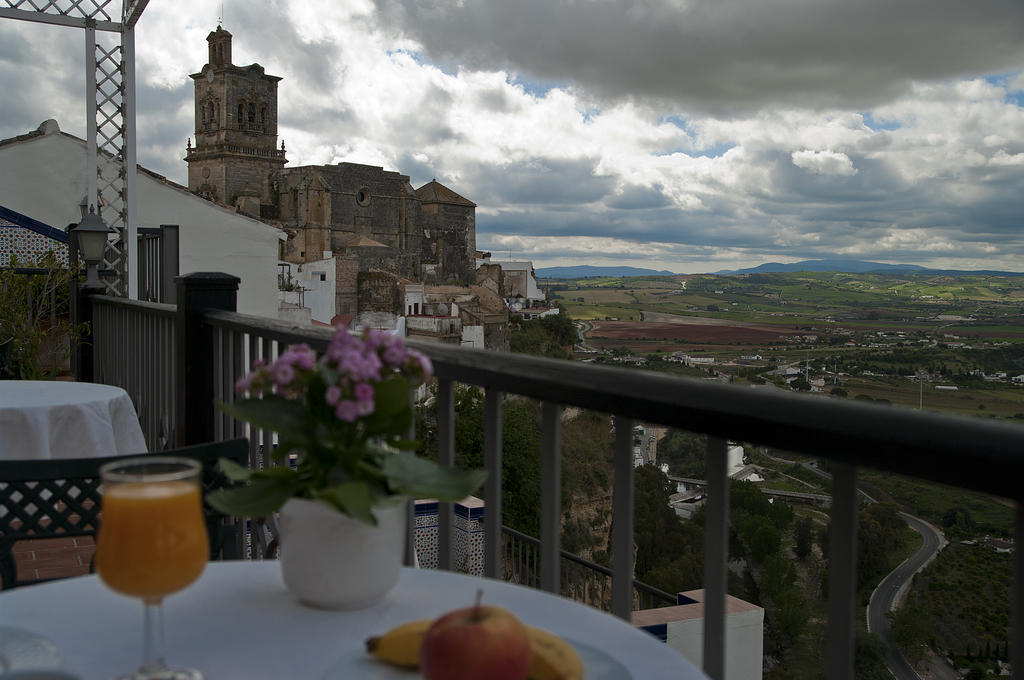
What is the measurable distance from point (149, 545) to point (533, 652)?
0.40 m

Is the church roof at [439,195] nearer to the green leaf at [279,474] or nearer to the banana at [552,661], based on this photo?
the green leaf at [279,474]

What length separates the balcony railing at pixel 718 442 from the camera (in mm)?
838

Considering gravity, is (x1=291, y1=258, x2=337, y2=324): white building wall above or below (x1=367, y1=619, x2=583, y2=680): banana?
above

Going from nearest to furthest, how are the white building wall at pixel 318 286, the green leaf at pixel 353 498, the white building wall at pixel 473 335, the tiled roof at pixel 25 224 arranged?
1. the green leaf at pixel 353 498
2. the tiled roof at pixel 25 224
3. the white building wall at pixel 318 286
4. the white building wall at pixel 473 335

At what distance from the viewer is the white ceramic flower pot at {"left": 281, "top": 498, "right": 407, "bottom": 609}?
102cm

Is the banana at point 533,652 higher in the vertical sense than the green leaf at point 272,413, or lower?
lower

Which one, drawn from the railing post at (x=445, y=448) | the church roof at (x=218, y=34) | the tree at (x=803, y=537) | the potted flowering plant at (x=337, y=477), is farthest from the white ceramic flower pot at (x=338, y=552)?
the church roof at (x=218, y=34)

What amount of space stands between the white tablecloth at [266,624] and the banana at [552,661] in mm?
97

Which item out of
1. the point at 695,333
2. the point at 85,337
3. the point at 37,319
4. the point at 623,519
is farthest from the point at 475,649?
the point at 695,333

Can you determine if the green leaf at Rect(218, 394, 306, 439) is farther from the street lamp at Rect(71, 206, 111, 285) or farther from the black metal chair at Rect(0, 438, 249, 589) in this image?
the street lamp at Rect(71, 206, 111, 285)

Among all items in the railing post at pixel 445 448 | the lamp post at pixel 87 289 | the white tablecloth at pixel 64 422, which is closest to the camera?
the railing post at pixel 445 448

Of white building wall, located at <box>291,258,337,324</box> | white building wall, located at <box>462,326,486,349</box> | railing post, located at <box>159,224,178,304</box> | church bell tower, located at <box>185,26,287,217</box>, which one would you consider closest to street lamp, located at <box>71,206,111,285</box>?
railing post, located at <box>159,224,178,304</box>

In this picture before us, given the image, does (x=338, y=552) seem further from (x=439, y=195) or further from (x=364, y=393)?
(x=439, y=195)

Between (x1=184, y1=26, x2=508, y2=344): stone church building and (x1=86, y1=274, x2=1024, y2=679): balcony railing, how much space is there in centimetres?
4199
